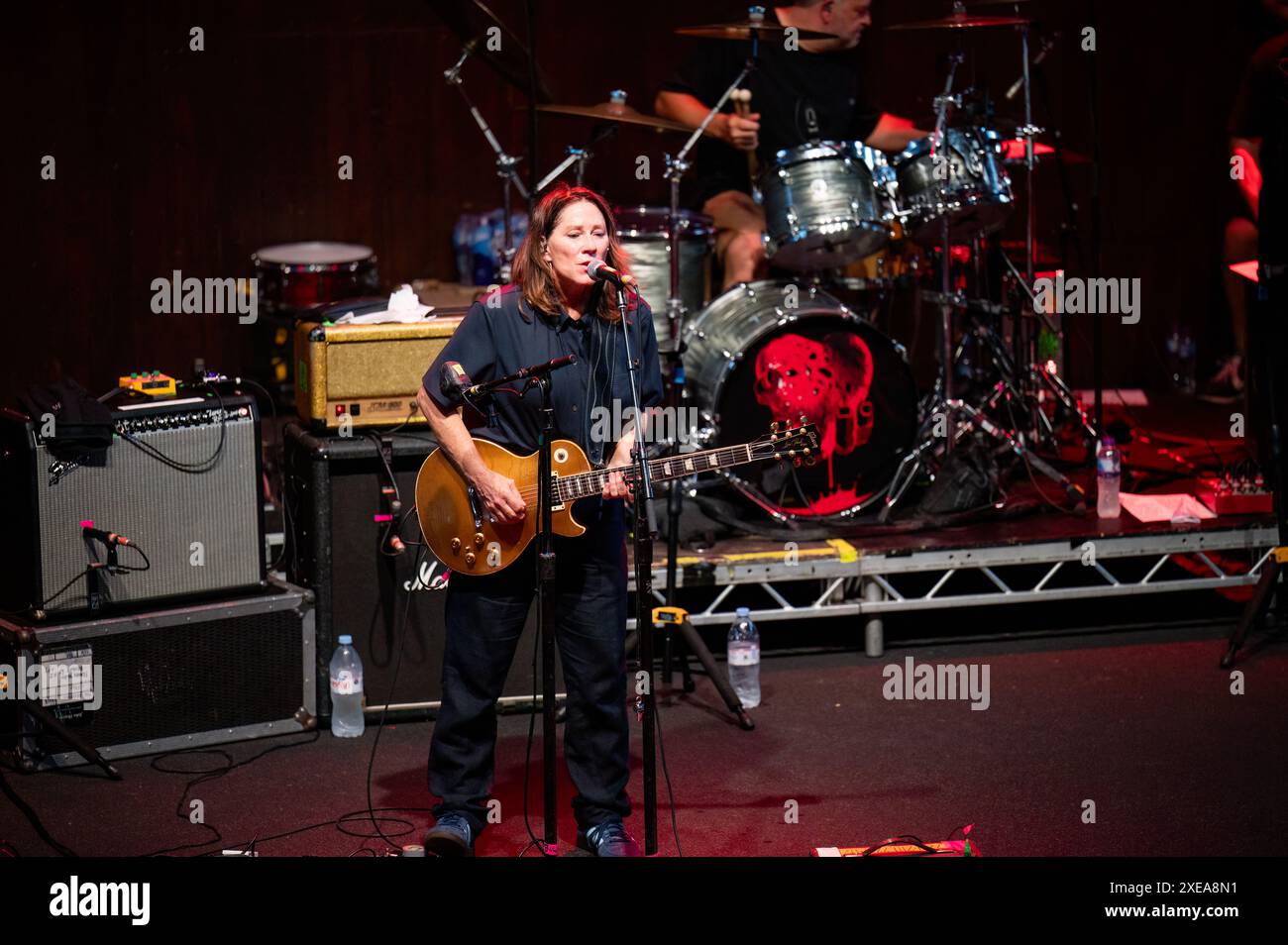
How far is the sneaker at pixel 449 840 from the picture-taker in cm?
446

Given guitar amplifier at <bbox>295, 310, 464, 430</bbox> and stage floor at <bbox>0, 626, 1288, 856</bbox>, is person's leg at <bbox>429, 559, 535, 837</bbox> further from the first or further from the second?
guitar amplifier at <bbox>295, 310, 464, 430</bbox>

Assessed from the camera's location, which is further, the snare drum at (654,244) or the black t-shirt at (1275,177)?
the snare drum at (654,244)

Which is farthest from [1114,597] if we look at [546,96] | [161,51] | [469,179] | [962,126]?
[161,51]

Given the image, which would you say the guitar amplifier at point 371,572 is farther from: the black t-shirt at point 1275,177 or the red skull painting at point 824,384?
the black t-shirt at point 1275,177

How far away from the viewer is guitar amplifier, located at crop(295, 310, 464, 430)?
5879mm

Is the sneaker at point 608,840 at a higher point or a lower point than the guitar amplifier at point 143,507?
lower

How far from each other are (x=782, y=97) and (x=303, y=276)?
293 cm

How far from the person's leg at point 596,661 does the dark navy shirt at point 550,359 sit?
259 mm

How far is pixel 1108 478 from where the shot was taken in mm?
7012

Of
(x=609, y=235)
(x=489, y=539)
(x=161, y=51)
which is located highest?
(x=161, y=51)

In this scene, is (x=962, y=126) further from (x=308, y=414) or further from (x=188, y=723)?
(x=188, y=723)

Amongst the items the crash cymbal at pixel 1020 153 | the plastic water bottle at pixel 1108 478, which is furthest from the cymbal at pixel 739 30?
the plastic water bottle at pixel 1108 478

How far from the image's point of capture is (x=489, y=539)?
4465 mm

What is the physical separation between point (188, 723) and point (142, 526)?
0.74 m
